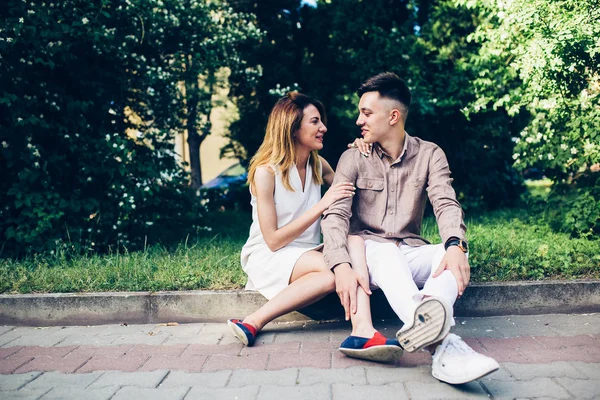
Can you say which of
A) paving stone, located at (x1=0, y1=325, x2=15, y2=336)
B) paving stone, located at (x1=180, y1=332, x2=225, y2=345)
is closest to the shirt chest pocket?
paving stone, located at (x1=180, y1=332, x2=225, y2=345)

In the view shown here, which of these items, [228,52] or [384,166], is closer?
[384,166]

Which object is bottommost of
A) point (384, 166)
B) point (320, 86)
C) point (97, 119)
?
point (384, 166)

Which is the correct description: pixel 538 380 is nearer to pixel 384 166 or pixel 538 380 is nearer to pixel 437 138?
pixel 384 166

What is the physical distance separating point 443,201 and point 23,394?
8.87 feet

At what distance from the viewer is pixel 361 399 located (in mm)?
2553

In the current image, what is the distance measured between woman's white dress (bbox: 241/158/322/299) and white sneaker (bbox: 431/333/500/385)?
123 cm

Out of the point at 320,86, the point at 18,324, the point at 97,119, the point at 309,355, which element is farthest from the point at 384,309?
the point at 320,86

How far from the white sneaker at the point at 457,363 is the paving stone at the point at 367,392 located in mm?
227

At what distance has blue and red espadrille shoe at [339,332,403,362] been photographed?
9.30 feet

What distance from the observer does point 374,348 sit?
9.36 ft

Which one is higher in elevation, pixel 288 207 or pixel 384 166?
pixel 384 166

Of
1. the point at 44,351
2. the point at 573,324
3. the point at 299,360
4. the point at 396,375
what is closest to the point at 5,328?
the point at 44,351

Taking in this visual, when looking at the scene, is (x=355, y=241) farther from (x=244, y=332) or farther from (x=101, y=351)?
(x=101, y=351)

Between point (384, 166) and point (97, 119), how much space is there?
4.11 metres
